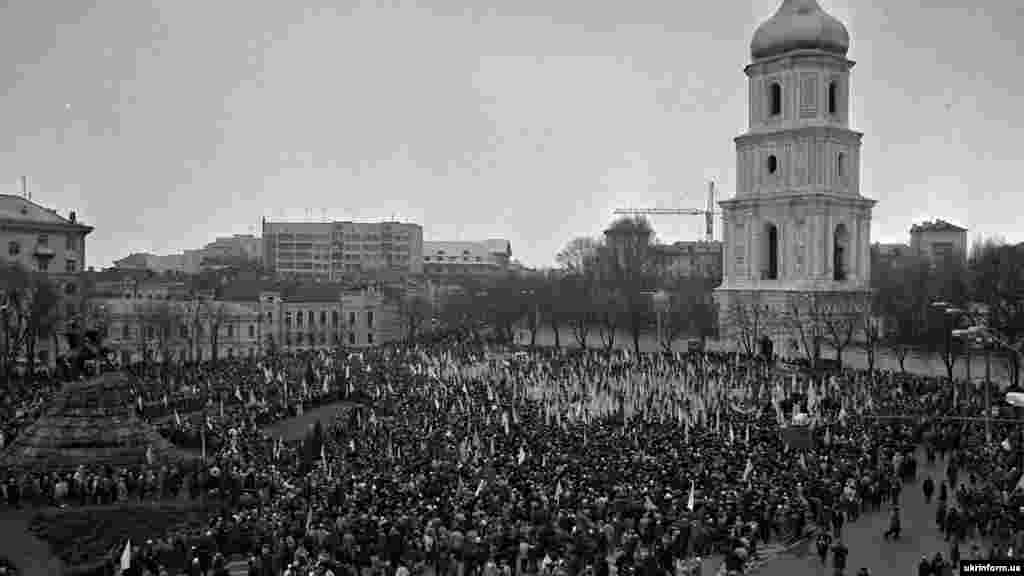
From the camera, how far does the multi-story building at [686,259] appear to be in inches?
4865

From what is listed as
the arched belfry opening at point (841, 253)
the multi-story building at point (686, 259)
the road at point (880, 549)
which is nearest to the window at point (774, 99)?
the arched belfry opening at point (841, 253)

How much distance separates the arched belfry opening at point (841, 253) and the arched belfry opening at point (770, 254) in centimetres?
336

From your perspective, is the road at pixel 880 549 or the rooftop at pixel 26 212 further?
the rooftop at pixel 26 212

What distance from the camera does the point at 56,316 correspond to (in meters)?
60.3

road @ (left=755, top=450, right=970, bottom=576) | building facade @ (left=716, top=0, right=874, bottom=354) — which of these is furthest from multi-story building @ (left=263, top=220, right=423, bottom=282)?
road @ (left=755, top=450, right=970, bottom=576)

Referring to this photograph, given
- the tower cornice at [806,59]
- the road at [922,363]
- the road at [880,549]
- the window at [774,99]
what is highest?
the tower cornice at [806,59]

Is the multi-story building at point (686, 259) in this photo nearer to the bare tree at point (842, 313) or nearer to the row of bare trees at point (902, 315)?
the row of bare trees at point (902, 315)

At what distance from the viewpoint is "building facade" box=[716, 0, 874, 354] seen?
5925cm

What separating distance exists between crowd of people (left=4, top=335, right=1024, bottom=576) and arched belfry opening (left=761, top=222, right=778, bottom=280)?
1743 cm

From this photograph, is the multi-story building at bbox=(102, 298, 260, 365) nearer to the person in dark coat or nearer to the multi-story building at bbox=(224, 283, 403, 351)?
the multi-story building at bbox=(224, 283, 403, 351)

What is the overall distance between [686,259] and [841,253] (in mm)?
96941

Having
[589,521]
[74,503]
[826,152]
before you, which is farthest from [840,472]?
[826,152]

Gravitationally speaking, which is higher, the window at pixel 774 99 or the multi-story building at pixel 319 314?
the window at pixel 774 99

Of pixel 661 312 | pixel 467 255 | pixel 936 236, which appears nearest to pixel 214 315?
pixel 661 312
